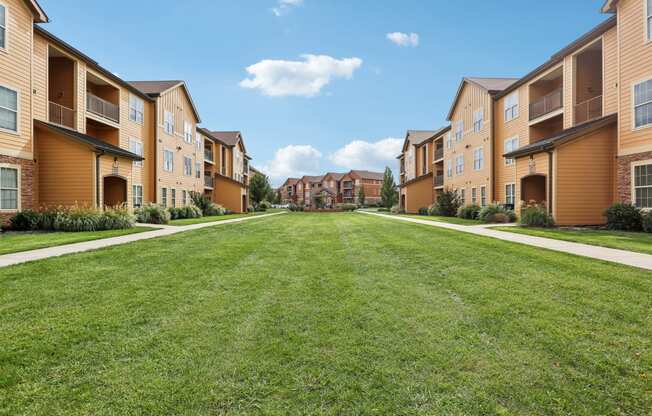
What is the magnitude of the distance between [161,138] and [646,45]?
29.3m

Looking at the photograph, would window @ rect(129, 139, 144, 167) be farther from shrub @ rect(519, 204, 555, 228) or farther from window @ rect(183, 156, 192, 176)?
shrub @ rect(519, 204, 555, 228)

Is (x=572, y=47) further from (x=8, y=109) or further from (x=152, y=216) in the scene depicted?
(x=8, y=109)

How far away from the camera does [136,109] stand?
79.6ft

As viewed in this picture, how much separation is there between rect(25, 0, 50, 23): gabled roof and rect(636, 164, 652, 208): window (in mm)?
27544

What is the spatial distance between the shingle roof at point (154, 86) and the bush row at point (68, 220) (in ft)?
47.7

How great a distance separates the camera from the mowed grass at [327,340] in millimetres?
2685

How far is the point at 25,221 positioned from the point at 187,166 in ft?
58.4

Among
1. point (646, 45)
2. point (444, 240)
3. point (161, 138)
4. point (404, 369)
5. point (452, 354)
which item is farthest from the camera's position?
point (161, 138)

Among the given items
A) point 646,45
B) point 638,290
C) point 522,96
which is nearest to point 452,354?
point 638,290

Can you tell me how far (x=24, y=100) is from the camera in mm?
14984

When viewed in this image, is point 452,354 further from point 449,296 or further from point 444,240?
point 444,240

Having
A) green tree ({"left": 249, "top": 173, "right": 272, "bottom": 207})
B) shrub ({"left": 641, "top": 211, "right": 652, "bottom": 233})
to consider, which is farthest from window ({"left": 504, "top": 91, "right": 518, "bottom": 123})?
green tree ({"left": 249, "top": 173, "right": 272, "bottom": 207})

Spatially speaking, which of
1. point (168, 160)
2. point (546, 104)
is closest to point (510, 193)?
point (546, 104)

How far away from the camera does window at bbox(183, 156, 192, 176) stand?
101 ft
